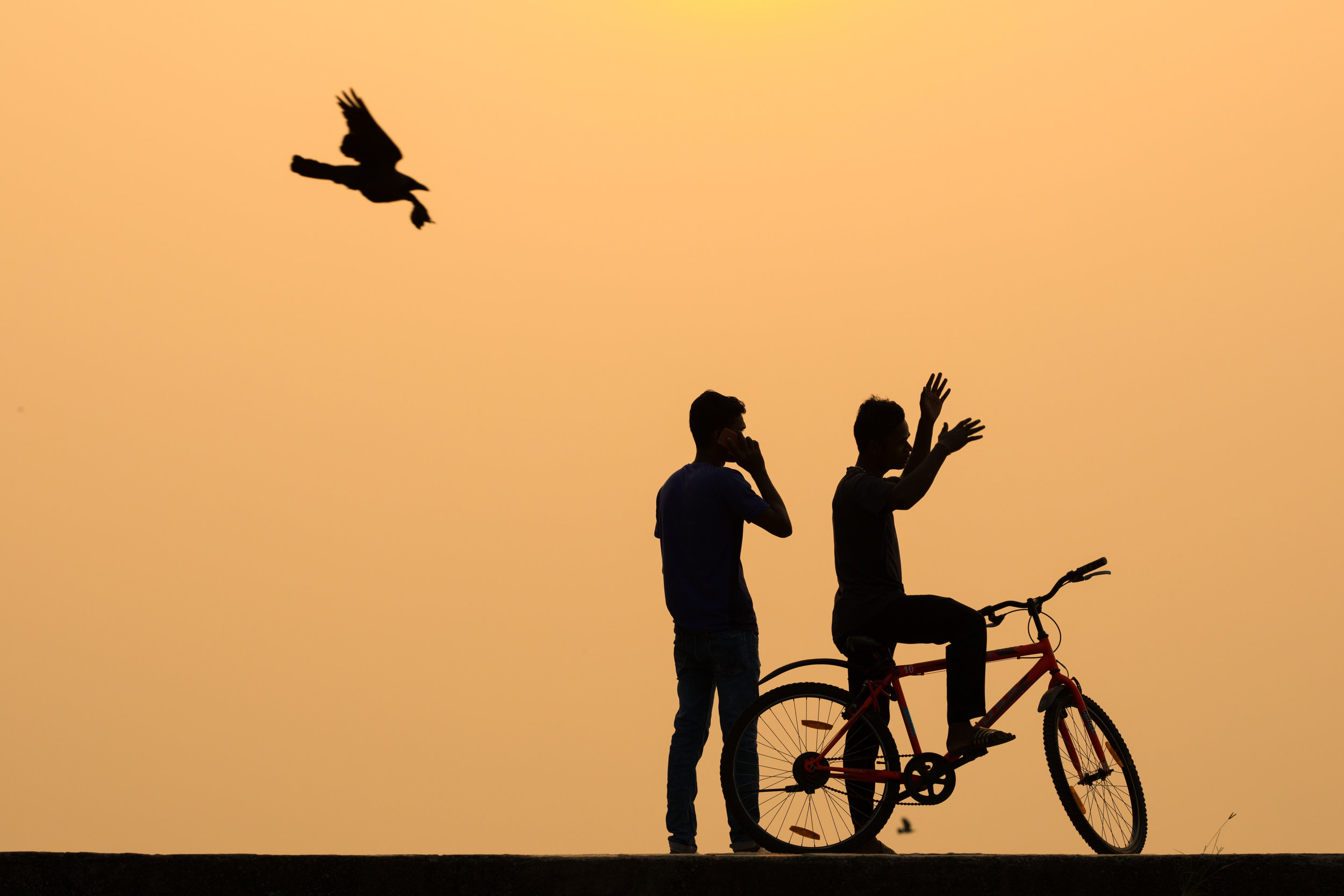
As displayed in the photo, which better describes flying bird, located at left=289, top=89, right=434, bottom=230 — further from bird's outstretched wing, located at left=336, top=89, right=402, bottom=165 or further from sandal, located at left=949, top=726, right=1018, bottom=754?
sandal, located at left=949, top=726, right=1018, bottom=754

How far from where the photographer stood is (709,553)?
5.58m

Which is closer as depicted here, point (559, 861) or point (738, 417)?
point (559, 861)

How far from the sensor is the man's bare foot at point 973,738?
5.01m

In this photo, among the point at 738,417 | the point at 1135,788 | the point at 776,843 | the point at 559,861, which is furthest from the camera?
the point at 738,417

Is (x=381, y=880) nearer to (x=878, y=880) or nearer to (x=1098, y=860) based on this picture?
(x=878, y=880)

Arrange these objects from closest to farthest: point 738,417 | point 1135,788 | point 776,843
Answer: point 776,843 → point 1135,788 → point 738,417

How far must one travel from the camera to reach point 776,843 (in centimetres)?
495

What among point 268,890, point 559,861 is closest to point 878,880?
point 559,861

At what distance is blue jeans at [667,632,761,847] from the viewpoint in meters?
5.50

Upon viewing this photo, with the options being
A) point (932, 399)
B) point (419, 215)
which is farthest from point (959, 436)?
point (419, 215)

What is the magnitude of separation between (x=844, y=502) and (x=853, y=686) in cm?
84

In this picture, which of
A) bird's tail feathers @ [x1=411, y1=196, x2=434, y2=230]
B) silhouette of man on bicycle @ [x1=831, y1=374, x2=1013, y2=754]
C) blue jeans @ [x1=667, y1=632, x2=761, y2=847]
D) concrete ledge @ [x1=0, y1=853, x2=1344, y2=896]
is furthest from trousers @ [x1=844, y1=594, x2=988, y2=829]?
bird's tail feathers @ [x1=411, y1=196, x2=434, y2=230]

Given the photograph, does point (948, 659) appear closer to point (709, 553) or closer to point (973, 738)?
point (973, 738)

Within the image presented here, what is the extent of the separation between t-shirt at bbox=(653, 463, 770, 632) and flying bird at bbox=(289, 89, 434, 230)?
2809 mm
